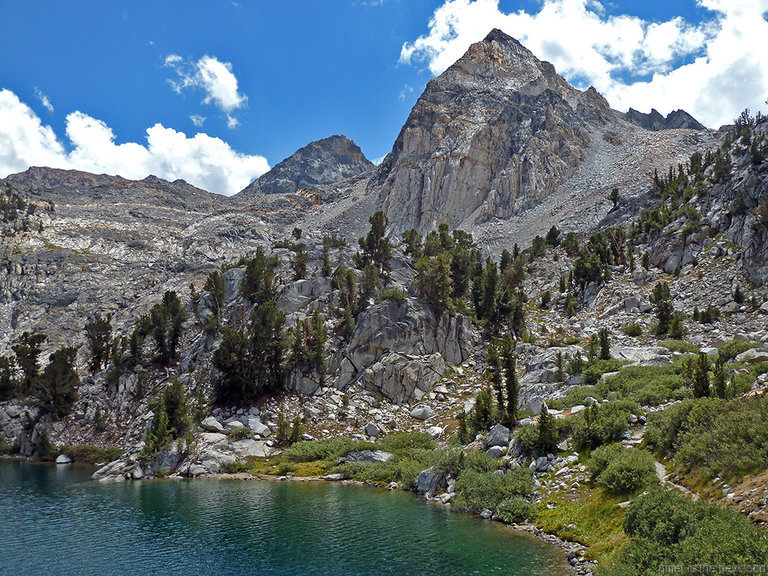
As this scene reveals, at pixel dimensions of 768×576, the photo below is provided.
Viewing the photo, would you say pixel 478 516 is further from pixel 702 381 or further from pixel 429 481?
pixel 702 381

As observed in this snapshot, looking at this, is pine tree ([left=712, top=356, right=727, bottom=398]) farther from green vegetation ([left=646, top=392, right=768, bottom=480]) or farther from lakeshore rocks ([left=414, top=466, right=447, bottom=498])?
lakeshore rocks ([left=414, top=466, right=447, bottom=498])

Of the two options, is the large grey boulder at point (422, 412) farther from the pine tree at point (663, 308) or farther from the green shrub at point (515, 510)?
the pine tree at point (663, 308)

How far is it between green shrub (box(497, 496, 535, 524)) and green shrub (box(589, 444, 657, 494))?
4068mm

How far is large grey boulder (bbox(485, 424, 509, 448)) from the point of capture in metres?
36.9

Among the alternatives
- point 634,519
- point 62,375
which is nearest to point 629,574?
point 634,519

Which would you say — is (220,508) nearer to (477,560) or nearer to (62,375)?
(477,560)

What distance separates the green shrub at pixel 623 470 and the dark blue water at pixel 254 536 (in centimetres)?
484

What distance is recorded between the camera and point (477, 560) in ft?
70.2

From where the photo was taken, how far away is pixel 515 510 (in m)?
27.1

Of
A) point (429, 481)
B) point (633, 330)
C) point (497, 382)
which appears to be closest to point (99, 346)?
point (429, 481)

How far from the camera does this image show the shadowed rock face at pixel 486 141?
143 meters

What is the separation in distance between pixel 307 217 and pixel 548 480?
17223 cm

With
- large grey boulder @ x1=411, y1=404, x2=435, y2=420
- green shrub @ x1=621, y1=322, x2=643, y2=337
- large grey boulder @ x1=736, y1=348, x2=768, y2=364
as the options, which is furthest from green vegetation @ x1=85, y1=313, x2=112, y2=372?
large grey boulder @ x1=736, y1=348, x2=768, y2=364

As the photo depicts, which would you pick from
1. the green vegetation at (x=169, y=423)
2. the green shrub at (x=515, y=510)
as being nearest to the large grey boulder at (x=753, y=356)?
the green shrub at (x=515, y=510)
